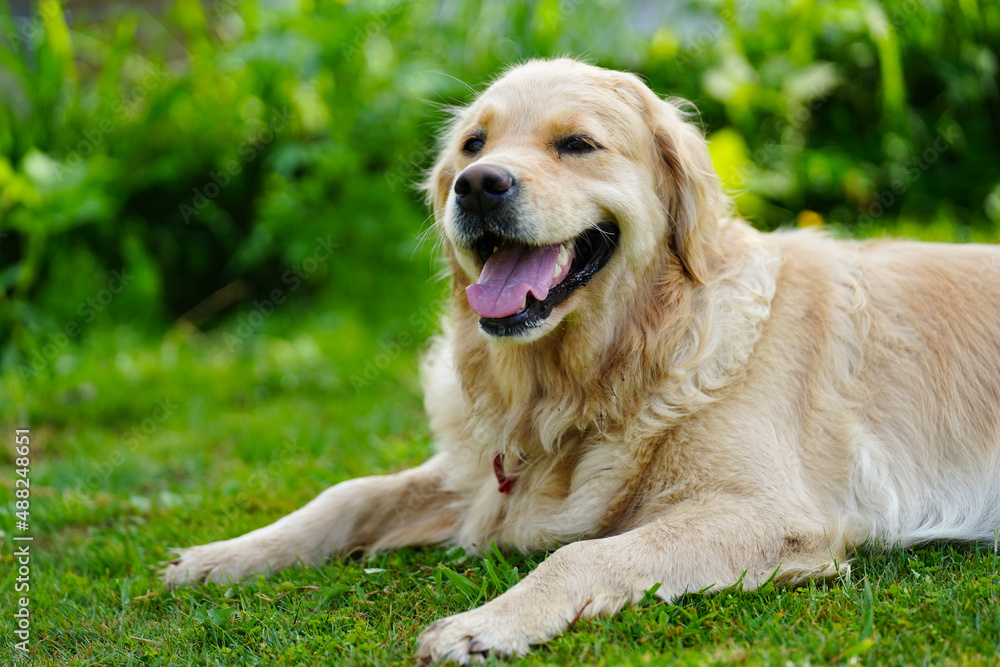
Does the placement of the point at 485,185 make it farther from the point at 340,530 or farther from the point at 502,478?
the point at 340,530

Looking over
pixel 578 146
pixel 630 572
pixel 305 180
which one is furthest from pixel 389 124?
pixel 630 572

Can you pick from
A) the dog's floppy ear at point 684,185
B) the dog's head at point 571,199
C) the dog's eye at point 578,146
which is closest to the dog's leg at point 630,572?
the dog's head at point 571,199

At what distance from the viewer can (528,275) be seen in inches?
117

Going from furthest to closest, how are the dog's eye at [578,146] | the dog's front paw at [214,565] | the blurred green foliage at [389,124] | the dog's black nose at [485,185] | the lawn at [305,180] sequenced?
the blurred green foliage at [389,124]
the lawn at [305,180]
the dog's front paw at [214,565]
the dog's eye at [578,146]
the dog's black nose at [485,185]

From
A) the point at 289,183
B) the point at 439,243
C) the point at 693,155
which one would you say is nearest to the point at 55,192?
the point at 289,183

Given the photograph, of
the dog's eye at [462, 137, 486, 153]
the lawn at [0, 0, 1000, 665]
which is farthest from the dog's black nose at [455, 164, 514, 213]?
the lawn at [0, 0, 1000, 665]

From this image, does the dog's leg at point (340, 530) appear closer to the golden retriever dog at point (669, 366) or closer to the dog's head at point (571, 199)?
the golden retriever dog at point (669, 366)

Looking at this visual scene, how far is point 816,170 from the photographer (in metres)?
6.43

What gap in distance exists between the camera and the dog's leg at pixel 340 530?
10.6 ft

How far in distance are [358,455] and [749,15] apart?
15.5 feet

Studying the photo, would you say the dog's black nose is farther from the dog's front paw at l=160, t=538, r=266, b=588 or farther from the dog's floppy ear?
the dog's front paw at l=160, t=538, r=266, b=588

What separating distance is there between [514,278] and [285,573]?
136 centimetres

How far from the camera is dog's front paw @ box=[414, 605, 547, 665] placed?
2.33m

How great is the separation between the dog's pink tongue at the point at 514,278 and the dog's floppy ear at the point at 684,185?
1.47ft
